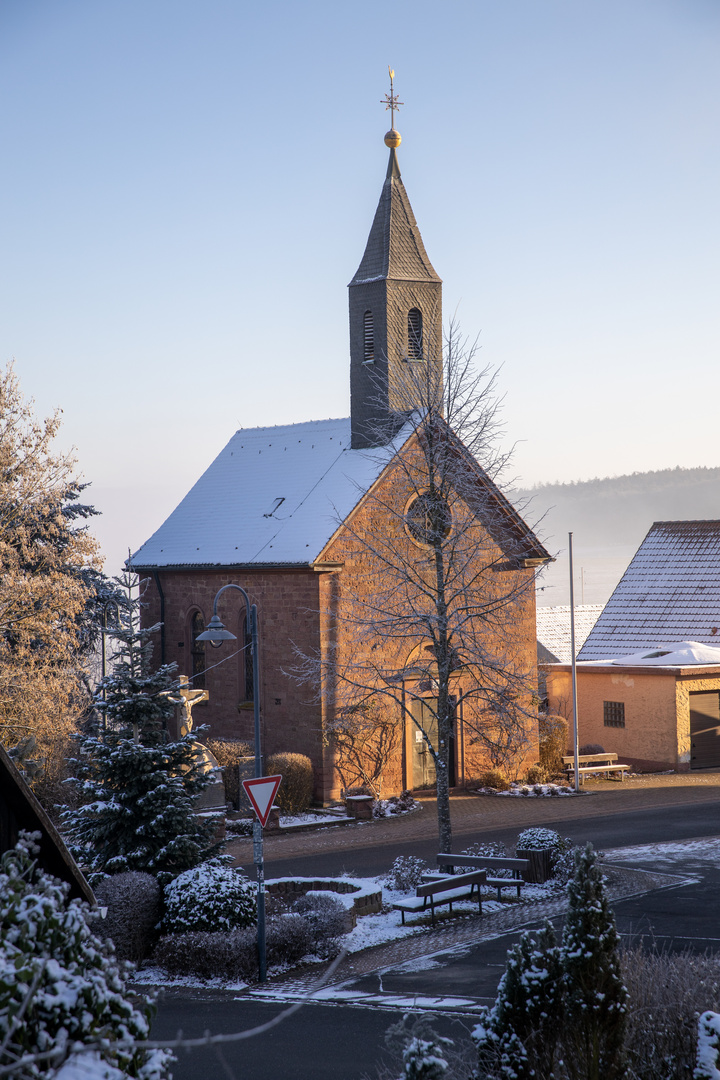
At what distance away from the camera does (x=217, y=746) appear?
2680cm

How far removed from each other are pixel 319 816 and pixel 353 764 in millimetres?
1688

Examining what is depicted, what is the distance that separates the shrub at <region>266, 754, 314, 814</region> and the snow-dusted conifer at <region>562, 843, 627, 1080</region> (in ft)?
60.5

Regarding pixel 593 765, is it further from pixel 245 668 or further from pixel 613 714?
pixel 245 668

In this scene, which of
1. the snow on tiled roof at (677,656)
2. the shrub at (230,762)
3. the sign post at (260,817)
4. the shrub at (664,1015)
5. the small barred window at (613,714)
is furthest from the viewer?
the small barred window at (613,714)

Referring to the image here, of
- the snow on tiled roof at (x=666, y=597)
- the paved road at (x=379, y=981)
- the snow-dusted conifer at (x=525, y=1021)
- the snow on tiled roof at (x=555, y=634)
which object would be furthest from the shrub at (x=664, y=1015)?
the snow on tiled roof at (x=555, y=634)

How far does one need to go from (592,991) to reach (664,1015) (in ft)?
3.70

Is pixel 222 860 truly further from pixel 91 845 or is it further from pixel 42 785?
pixel 42 785

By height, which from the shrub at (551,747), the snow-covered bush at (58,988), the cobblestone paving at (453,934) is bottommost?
the cobblestone paving at (453,934)

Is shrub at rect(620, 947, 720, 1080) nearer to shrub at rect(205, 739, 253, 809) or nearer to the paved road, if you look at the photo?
the paved road

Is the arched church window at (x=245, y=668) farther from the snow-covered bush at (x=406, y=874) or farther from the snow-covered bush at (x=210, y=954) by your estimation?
the snow-covered bush at (x=210, y=954)

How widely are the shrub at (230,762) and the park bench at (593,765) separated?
9.89 metres

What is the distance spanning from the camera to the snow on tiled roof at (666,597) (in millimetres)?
36469

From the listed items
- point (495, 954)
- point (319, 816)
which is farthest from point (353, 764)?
point (495, 954)

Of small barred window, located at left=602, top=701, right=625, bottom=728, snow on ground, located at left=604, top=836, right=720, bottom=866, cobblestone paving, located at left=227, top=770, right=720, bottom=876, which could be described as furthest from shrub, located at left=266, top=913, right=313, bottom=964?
small barred window, located at left=602, top=701, right=625, bottom=728
